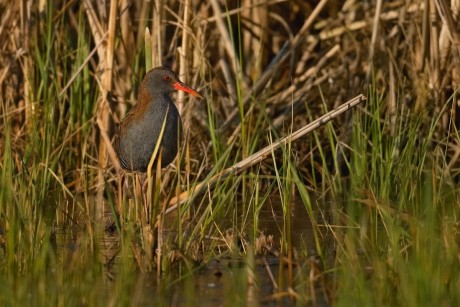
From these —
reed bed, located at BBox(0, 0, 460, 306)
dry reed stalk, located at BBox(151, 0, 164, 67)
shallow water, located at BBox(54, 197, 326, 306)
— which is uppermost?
dry reed stalk, located at BBox(151, 0, 164, 67)

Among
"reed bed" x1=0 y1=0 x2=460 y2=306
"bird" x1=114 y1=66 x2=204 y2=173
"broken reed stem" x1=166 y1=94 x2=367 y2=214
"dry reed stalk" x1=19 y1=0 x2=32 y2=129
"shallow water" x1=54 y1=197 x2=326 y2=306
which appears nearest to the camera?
"shallow water" x1=54 y1=197 x2=326 y2=306

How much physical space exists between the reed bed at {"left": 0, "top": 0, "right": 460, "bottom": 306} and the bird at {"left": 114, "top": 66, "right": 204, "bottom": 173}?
0.12m

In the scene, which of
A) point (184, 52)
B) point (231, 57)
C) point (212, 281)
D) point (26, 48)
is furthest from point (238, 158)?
point (212, 281)

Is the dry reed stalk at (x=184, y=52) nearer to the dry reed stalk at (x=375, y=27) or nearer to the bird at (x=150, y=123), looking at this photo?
the bird at (x=150, y=123)

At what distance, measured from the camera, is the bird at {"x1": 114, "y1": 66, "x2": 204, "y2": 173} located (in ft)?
18.9

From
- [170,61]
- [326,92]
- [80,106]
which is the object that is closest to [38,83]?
[80,106]

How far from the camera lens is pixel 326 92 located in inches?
296

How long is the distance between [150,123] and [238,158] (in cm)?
84

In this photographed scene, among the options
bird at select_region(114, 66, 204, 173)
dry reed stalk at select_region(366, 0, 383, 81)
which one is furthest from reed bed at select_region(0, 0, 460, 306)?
bird at select_region(114, 66, 204, 173)

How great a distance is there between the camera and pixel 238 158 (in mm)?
6531

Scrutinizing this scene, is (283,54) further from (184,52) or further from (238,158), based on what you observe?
(238,158)

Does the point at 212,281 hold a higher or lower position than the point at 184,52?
lower

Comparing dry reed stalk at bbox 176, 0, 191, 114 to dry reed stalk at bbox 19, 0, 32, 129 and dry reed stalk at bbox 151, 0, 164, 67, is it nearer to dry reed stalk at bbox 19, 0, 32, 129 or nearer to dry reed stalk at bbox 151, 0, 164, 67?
dry reed stalk at bbox 151, 0, 164, 67

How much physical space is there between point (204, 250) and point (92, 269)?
108 centimetres
